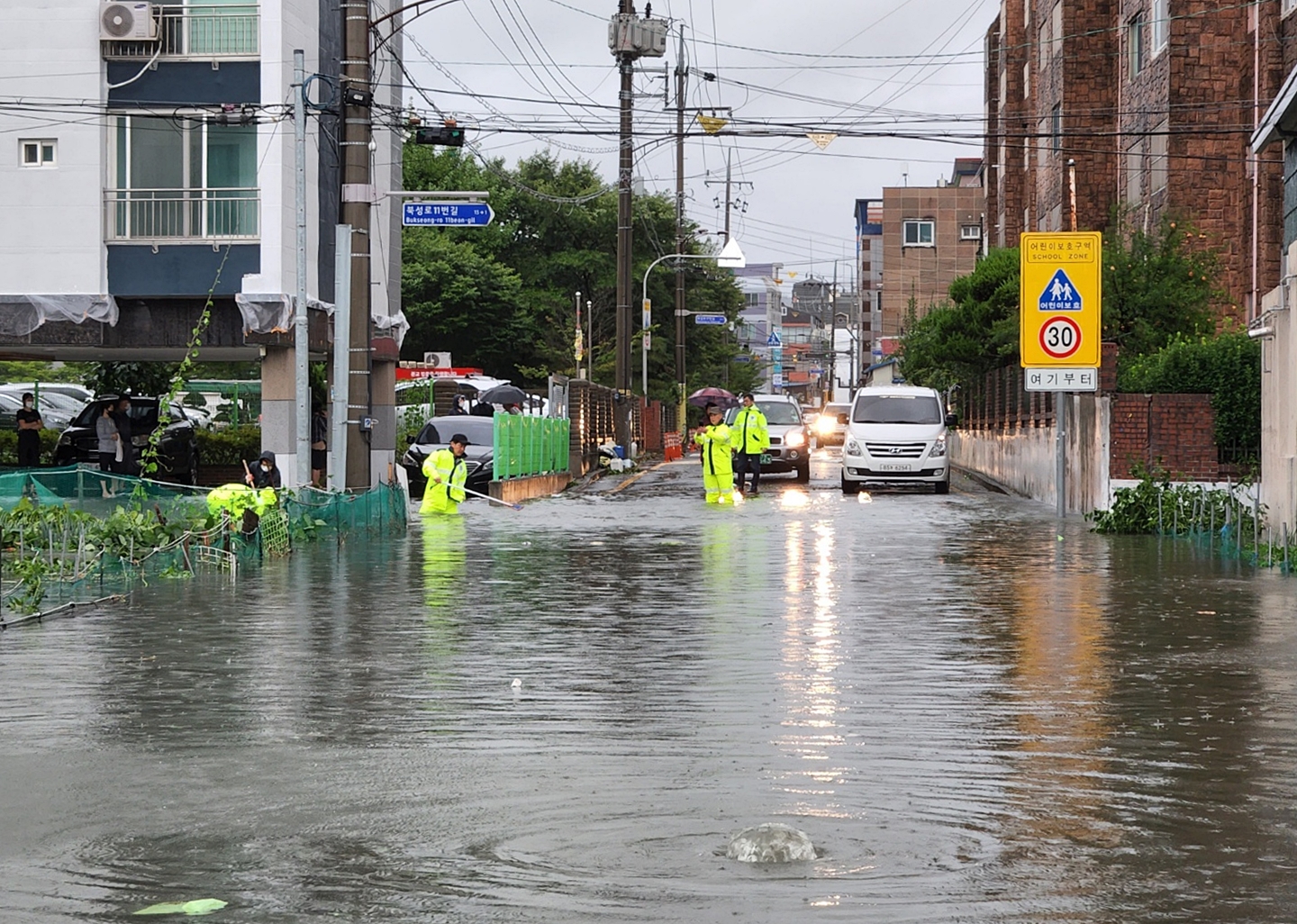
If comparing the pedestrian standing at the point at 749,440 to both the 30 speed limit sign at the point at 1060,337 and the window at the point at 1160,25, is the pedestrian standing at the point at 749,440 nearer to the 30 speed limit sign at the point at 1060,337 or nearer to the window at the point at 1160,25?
the 30 speed limit sign at the point at 1060,337

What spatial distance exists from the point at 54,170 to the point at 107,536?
14831 mm

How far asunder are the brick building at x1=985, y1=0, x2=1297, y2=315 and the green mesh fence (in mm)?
14814

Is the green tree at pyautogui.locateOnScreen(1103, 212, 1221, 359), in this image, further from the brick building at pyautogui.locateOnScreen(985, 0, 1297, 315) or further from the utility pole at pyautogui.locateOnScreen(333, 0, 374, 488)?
the utility pole at pyautogui.locateOnScreen(333, 0, 374, 488)

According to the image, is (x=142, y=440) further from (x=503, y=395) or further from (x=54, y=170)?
(x=503, y=395)

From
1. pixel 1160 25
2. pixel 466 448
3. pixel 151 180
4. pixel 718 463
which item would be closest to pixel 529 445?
pixel 466 448

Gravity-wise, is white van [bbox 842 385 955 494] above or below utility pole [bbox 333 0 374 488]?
below

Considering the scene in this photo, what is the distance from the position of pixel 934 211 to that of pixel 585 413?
79.2m

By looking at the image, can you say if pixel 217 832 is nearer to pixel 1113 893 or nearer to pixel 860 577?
pixel 1113 893

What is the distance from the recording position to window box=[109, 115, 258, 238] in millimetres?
30578

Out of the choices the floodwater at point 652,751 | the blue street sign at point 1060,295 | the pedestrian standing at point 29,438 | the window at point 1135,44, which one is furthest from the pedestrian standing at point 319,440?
the window at point 1135,44

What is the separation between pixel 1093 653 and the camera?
40.2 ft

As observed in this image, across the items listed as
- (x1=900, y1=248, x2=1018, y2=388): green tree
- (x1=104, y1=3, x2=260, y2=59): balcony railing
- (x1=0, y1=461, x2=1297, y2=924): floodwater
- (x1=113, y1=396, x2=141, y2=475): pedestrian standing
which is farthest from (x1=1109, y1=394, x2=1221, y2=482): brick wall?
(x1=113, y1=396, x2=141, y2=475): pedestrian standing

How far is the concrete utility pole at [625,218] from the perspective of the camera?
148 feet

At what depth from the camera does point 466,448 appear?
33.7 meters
